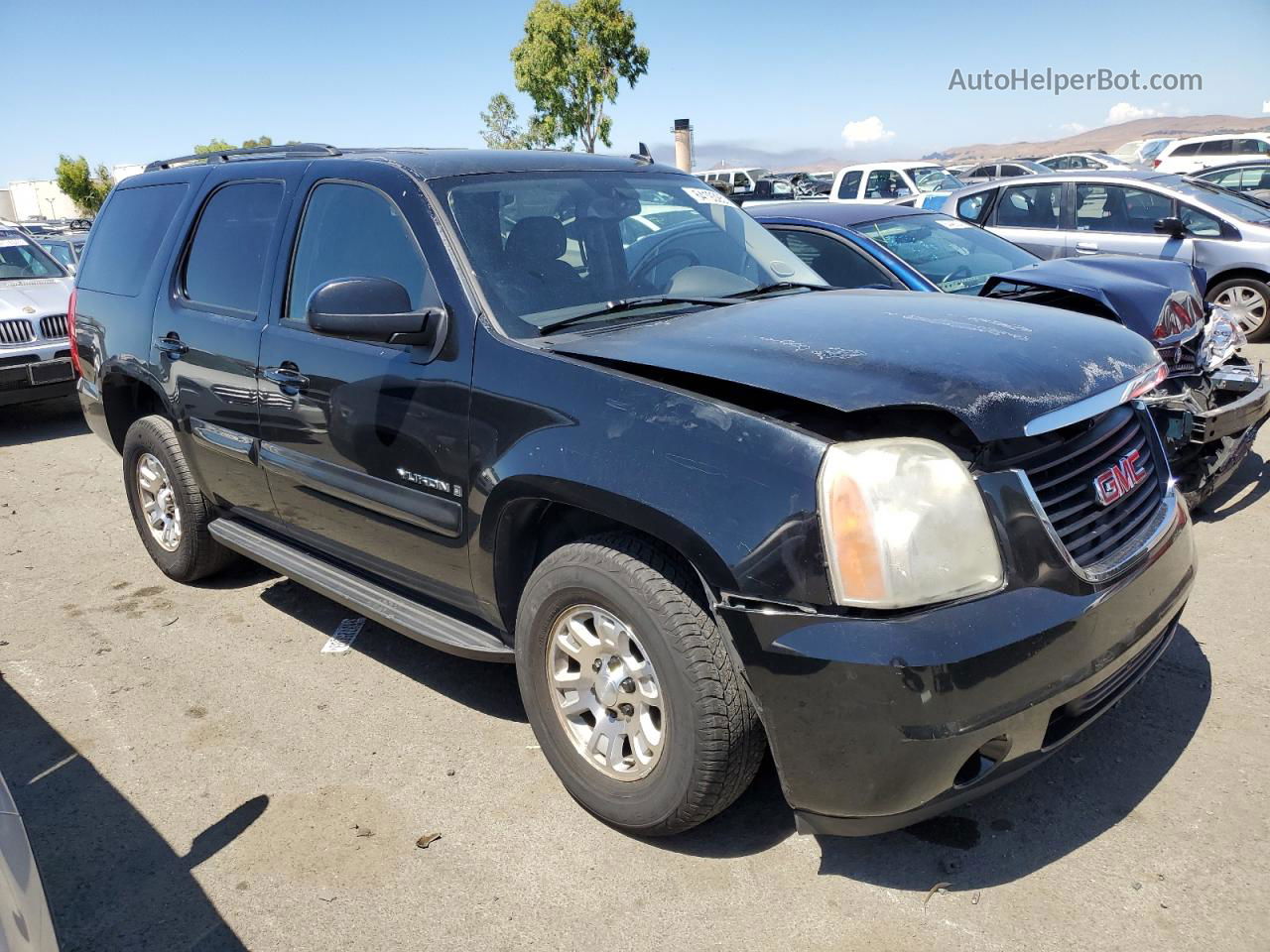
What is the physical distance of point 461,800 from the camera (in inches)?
122

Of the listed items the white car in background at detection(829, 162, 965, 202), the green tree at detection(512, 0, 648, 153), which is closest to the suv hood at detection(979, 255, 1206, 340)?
the white car in background at detection(829, 162, 965, 202)

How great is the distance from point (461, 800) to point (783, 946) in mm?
1149

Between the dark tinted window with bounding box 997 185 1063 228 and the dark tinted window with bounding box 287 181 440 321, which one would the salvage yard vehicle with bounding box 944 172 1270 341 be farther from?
the dark tinted window with bounding box 287 181 440 321

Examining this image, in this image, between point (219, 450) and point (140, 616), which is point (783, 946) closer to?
point (219, 450)

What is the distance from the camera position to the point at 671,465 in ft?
8.02

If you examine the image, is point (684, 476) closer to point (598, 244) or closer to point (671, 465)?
point (671, 465)

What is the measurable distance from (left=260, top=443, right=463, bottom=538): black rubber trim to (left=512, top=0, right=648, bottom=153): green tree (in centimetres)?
3375

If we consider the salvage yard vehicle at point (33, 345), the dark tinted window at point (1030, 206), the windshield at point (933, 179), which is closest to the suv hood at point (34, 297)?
the salvage yard vehicle at point (33, 345)

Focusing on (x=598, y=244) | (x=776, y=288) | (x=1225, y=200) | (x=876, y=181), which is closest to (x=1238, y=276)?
(x=1225, y=200)

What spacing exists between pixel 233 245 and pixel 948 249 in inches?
171

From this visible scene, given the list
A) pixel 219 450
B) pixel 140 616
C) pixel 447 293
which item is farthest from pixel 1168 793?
pixel 140 616

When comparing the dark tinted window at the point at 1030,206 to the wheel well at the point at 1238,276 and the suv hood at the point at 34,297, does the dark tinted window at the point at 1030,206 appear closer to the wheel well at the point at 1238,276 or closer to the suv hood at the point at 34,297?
the wheel well at the point at 1238,276

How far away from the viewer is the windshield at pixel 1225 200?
30.0ft

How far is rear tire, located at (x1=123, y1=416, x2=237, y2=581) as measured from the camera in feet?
15.1
